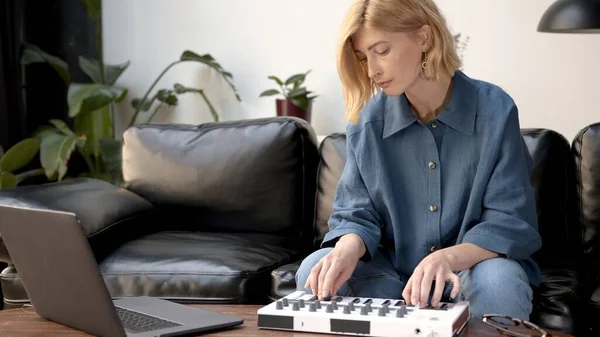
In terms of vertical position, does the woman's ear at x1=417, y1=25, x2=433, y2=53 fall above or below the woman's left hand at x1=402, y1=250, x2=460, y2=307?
above

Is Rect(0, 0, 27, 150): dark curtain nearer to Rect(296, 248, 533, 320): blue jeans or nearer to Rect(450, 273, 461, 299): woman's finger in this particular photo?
Rect(296, 248, 533, 320): blue jeans

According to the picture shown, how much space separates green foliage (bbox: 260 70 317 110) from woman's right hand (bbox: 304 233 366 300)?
1849 mm

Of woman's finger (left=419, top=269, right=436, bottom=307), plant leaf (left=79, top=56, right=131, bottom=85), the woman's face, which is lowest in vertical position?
woman's finger (left=419, top=269, right=436, bottom=307)

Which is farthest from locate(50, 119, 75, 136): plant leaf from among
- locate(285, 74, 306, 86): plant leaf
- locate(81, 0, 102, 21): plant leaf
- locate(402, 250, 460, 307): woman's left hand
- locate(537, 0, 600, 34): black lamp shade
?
locate(402, 250, 460, 307): woman's left hand

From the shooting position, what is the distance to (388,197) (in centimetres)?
190

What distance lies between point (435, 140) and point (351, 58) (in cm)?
25

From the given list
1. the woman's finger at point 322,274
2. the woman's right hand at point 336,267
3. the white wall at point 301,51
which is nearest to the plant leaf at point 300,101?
the white wall at point 301,51

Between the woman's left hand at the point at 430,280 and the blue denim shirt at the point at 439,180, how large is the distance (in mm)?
178

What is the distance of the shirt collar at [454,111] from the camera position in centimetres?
187

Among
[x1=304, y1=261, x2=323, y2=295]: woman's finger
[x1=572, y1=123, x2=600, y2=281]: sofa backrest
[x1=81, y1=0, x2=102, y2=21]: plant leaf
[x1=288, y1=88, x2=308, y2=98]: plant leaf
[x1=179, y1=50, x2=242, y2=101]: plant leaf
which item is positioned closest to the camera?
[x1=304, y1=261, x2=323, y2=295]: woman's finger

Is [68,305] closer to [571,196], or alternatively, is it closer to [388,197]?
[388,197]

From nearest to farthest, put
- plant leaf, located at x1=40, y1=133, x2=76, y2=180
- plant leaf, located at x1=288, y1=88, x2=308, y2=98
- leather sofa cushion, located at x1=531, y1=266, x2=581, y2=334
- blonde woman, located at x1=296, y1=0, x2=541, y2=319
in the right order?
blonde woman, located at x1=296, y1=0, x2=541, y2=319
leather sofa cushion, located at x1=531, y1=266, x2=581, y2=334
plant leaf, located at x1=288, y1=88, x2=308, y2=98
plant leaf, located at x1=40, y1=133, x2=76, y2=180

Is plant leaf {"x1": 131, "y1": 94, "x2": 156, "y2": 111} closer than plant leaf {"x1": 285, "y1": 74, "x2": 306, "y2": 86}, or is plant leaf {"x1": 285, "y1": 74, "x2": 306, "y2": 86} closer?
plant leaf {"x1": 285, "y1": 74, "x2": 306, "y2": 86}

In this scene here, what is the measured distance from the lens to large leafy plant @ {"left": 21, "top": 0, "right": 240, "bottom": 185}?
3.84 metres
